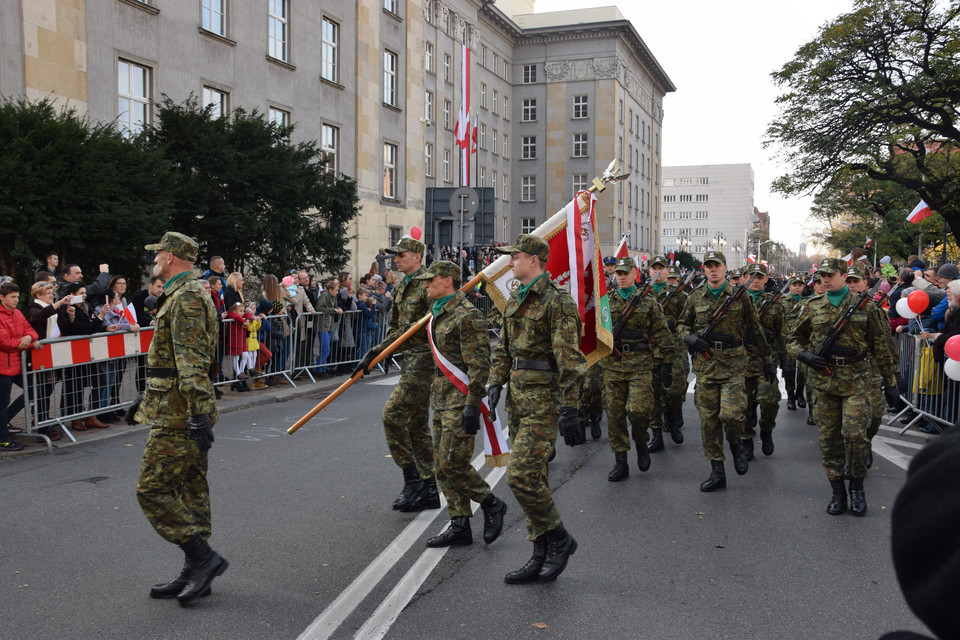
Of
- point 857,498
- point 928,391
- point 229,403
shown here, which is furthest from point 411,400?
point 928,391

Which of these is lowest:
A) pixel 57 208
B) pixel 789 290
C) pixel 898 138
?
pixel 789 290

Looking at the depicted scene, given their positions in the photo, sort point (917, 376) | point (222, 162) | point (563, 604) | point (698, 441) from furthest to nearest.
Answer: point (222, 162)
point (917, 376)
point (698, 441)
point (563, 604)

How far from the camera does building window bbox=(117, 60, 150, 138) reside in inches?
730

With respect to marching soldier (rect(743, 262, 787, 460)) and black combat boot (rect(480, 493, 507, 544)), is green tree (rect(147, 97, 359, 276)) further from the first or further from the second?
black combat boot (rect(480, 493, 507, 544))

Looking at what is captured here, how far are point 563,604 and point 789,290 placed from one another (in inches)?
357

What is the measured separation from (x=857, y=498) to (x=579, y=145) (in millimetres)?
57353

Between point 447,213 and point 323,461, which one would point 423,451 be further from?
point 447,213

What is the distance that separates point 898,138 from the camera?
22.8m

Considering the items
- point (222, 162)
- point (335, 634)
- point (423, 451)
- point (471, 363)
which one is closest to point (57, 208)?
point (222, 162)

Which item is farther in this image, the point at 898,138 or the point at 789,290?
the point at 898,138

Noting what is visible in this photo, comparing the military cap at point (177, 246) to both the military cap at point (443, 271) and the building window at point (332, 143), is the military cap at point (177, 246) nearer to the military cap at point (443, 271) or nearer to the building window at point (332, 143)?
the military cap at point (443, 271)

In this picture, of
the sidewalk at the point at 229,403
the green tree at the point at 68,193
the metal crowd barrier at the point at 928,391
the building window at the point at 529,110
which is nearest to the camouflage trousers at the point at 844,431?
the metal crowd barrier at the point at 928,391

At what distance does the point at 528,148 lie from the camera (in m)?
61.7

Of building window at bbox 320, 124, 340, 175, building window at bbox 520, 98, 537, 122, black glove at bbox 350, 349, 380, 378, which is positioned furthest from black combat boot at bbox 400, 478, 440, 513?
building window at bbox 520, 98, 537, 122
